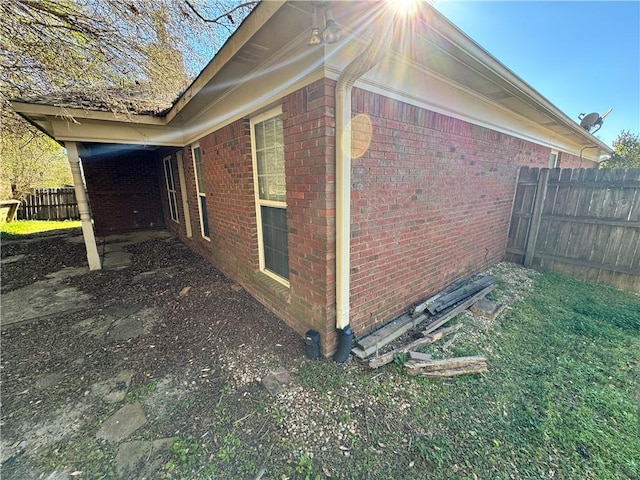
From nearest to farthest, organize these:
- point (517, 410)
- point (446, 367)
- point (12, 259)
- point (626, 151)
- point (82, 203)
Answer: point (517, 410), point (446, 367), point (82, 203), point (12, 259), point (626, 151)

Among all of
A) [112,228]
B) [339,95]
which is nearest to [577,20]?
[339,95]

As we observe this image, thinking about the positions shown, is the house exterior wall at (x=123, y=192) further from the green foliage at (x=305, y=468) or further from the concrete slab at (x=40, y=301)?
the green foliage at (x=305, y=468)

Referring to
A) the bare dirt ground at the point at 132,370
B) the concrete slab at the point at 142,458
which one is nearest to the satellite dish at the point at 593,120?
the bare dirt ground at the point at 132,370

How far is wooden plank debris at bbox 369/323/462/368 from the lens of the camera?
2437 mm

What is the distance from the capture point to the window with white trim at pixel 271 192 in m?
2.84

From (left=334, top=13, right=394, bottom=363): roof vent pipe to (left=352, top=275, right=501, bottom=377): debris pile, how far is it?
325 mm

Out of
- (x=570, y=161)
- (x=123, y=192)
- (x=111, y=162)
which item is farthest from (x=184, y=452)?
(x=570, y=161)

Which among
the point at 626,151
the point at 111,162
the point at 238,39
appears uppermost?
the point at 626,151

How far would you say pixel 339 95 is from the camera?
6.69 ft

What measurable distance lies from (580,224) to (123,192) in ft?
40.8

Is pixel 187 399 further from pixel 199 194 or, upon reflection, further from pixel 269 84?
pixel 199 194

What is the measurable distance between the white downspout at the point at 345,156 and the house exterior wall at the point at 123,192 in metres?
9.20

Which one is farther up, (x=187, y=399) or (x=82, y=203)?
(x=82, y=203)

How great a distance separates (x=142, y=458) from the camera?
166 centimetres
